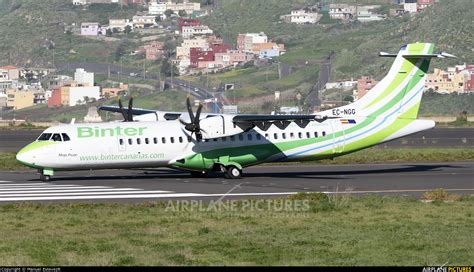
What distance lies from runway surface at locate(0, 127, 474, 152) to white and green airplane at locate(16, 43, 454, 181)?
2119cm

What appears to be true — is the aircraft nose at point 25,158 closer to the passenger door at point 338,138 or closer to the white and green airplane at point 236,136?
the white and green airplane at point 236,136

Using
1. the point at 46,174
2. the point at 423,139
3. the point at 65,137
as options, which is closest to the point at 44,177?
the point at 46,174

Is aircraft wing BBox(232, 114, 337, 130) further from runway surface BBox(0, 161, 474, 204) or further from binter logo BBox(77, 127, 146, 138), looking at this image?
binter logo BBox(77, 127, 146, 138)

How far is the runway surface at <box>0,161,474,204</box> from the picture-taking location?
35719 mm

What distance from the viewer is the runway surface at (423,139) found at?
68.2 m

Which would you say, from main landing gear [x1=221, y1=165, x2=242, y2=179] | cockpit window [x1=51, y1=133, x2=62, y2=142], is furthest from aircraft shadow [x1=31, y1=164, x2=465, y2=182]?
cockpit window [x1=51, y1=133, x2=62, y2=142]

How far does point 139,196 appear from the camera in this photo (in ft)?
116

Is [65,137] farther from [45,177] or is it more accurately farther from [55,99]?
[55,99]

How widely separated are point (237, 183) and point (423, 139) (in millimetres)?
36674

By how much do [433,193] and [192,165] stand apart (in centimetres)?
1195

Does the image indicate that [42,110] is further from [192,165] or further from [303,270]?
[303,270]

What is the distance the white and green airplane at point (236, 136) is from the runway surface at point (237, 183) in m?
0.80

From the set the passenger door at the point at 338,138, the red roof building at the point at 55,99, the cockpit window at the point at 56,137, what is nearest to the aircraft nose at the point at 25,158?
the cockpit window at the point at 56,137

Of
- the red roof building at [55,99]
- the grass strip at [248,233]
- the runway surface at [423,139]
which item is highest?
the grass strip at [248,233]
